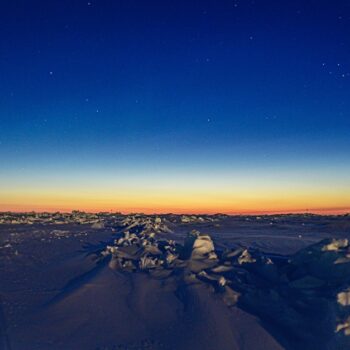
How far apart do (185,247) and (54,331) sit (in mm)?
4214

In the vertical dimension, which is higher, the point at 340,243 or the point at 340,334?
the point at 340,243

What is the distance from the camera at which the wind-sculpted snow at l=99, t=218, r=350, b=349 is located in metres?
5.22

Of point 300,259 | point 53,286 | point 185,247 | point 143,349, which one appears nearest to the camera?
point 143,349

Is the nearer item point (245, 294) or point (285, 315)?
point (285, 315)

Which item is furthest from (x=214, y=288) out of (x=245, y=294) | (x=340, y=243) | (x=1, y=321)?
(x=1, y=321)

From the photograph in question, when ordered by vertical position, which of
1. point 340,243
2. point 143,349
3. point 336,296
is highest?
point 340,243

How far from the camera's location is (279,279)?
7.12 m

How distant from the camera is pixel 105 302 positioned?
6.85m

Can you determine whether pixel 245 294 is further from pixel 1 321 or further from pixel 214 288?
pixel 1 321

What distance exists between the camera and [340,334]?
4613 millimetres

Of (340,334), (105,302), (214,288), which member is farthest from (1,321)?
(340,334)

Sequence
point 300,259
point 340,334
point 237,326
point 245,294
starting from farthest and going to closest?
point 300,259, point 245,294, point 237,326, point 340,334

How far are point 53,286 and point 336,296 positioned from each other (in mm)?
5403

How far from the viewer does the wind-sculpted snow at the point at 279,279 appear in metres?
5.22
